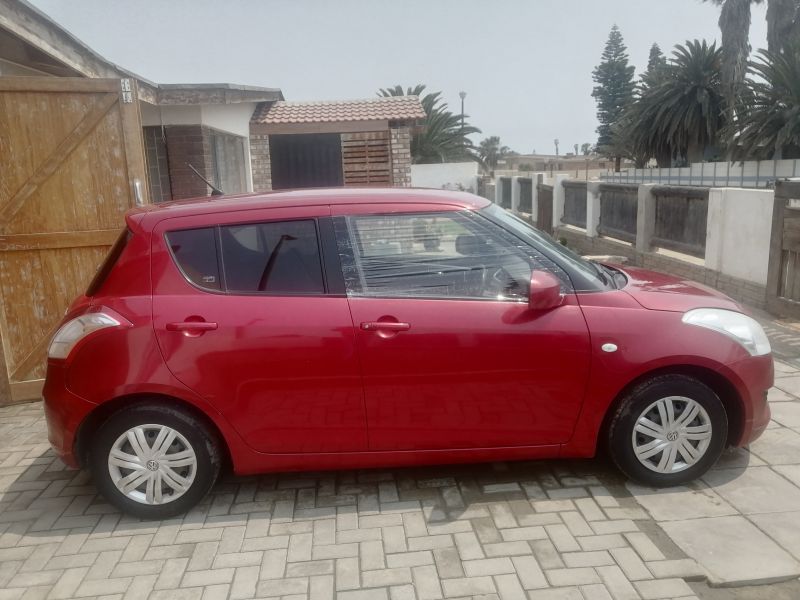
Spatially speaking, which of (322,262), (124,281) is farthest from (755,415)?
(124,281)

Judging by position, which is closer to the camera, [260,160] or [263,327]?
[263,327]

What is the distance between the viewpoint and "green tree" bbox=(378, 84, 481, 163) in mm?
37406

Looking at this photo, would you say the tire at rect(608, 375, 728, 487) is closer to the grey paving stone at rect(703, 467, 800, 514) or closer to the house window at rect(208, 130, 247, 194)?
the grey paving stone at rect(703, 467, 800, 514)

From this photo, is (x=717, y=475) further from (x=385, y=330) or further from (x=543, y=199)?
(x=543, y=199)

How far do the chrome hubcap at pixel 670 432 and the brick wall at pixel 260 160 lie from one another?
11.3 meters

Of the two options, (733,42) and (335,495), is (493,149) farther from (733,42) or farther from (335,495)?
(335,495)

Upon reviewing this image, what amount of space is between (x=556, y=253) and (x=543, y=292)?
1.39 feet

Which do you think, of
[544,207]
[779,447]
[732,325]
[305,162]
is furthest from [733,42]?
[732,325]

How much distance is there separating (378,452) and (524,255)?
1.31m

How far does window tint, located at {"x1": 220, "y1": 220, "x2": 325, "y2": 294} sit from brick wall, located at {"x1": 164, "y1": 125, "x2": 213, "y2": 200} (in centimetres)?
723

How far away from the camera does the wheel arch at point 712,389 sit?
3.47 meters

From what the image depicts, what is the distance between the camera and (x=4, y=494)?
153 inches

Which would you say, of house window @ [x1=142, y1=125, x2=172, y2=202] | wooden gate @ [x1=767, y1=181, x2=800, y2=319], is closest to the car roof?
wooden gate @ [x1=767, y1=181, x2=800, y2=319]

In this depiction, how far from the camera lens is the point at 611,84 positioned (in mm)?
60156
